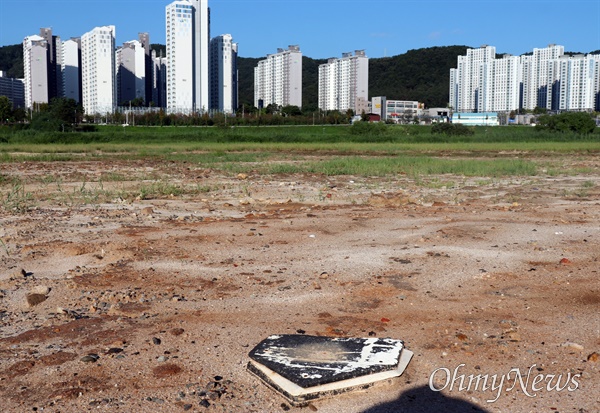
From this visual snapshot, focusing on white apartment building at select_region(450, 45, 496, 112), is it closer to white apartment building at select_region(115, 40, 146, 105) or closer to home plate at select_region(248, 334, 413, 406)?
white apartment building at select_region(115, 40, 146, 105)

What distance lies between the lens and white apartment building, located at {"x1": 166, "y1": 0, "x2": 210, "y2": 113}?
329 ft

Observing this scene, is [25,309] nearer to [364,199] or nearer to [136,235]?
[136,235]

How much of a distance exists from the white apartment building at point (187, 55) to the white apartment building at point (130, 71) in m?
24.9

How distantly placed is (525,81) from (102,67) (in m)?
105

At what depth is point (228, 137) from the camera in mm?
51906

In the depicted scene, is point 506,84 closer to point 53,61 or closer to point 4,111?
point 53,61

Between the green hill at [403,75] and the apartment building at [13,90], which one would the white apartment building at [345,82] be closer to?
the green hill at [403,75]

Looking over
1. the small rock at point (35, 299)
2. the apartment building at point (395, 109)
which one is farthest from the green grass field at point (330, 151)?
the apartment building at point (395, 109)

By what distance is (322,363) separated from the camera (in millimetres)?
4125

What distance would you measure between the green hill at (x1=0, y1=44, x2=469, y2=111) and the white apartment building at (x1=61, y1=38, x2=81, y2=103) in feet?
156

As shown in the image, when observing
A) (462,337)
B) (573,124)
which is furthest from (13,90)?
(462,337)

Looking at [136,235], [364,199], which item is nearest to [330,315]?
[136,235]

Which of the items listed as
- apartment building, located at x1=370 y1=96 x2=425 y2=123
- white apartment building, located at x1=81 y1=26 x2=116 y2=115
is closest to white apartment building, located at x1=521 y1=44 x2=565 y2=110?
apartment building, located at x1=370 y1=96 x2=425 y2=123

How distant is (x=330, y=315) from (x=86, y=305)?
1.98 metres
